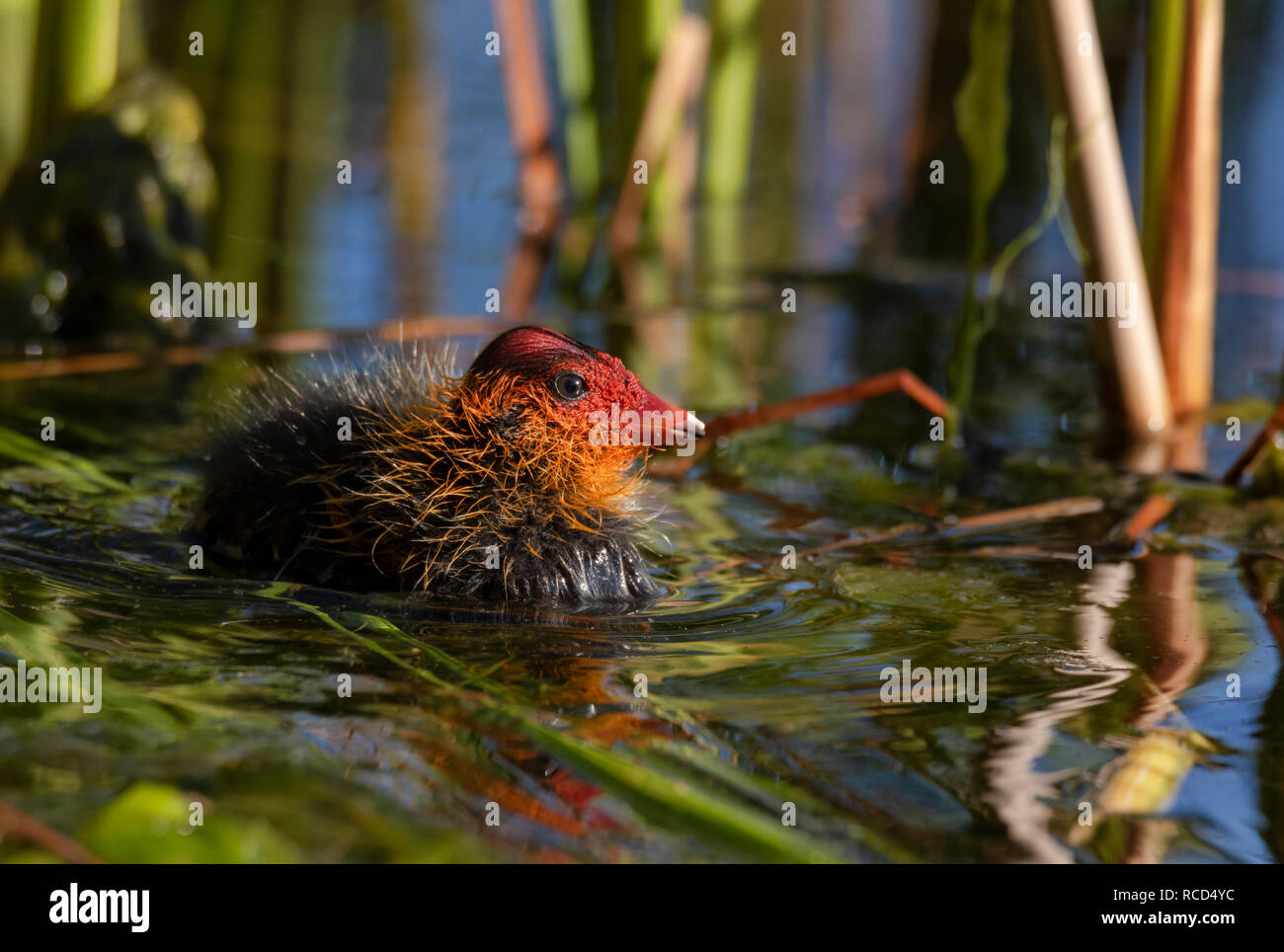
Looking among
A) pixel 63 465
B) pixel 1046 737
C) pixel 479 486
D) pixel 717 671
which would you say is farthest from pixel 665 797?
pixel 63 465

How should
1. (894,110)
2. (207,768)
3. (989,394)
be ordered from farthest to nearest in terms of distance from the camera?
(894,110)
(989,394)
(207,768)

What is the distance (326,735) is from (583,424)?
1.21m

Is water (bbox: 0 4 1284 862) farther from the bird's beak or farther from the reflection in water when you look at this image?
the bird's beak

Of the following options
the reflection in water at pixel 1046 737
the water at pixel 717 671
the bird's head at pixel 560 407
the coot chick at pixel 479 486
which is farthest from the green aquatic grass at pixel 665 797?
the bird's head at pixel 560 407

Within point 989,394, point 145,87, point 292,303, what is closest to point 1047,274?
point 989,394

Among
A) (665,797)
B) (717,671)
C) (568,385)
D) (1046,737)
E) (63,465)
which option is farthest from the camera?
(63,465)

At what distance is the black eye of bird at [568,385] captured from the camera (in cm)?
355

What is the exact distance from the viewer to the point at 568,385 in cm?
355

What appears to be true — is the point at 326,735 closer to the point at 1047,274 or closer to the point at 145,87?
the point at 145,87

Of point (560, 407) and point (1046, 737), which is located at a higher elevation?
point (560, 407)

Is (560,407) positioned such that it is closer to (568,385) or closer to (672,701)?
(568,385)

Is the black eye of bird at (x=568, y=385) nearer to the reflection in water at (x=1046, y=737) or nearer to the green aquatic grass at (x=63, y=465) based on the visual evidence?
the reflection in water at (x=1046, y=737)

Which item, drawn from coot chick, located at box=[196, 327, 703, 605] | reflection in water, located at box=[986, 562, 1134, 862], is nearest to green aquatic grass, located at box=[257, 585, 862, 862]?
reflection in water, located at box=[986, 562, 1134, 862]

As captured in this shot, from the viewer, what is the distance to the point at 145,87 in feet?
21.1
